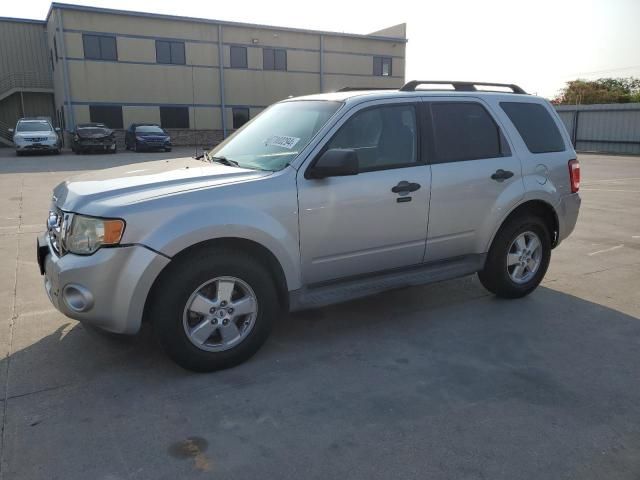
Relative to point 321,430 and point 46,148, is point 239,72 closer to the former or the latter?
point 46,148

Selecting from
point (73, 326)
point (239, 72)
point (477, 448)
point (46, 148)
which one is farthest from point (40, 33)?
point (477, 448)

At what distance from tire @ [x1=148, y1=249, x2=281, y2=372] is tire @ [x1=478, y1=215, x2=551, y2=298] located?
2200 mm

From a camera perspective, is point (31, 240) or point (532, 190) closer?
point (532, 190)

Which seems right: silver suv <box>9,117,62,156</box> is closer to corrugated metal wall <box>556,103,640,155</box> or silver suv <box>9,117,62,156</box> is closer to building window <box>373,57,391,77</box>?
building window <box>373,57,391,77</box>

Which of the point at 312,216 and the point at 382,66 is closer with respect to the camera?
the point at 312,216

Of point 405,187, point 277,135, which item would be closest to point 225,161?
point 277,135

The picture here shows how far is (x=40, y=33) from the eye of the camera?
37438 millimetres

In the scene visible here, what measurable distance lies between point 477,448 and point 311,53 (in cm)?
3650

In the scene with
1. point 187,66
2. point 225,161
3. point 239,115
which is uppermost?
point 187,66

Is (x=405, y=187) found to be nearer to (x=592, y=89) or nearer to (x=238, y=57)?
(x=238, y=57)

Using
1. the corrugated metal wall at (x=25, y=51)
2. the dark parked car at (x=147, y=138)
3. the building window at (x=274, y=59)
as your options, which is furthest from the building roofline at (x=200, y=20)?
the dark parked car at (x=147, y=138)

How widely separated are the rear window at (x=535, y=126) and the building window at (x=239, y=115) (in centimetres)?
3158

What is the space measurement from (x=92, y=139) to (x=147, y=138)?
103 inches

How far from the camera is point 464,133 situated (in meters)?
4.59
